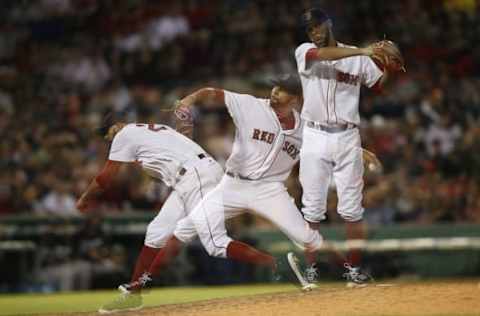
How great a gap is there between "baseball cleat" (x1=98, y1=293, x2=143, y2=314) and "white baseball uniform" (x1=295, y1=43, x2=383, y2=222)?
1784mm

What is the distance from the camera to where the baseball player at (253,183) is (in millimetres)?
9375

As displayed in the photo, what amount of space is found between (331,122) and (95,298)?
425 centimetres

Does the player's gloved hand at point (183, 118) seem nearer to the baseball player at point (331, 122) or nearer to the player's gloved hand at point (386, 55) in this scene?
the baseball player at point (331, 122)

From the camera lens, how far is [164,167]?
988cm

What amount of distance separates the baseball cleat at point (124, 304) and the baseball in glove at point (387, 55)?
296cm

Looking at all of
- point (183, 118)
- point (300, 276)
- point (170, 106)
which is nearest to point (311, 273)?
point (300, 276)

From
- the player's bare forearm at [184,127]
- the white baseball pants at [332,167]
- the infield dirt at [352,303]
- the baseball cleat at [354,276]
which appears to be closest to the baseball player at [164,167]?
the player's bare forearm at [184,127]

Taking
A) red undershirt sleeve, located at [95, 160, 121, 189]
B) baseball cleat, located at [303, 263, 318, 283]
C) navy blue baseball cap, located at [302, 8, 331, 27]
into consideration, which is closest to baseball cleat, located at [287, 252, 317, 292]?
baseball cleat, located at [303, 263, 318, 283]

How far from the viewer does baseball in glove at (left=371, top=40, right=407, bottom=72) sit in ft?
30.2

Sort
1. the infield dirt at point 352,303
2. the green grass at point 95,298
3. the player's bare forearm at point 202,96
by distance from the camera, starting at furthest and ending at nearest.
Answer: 1. the green grass at point 95,298
2. the player's bare forearm at point 202,96
3. the infield dirt at point 352,303

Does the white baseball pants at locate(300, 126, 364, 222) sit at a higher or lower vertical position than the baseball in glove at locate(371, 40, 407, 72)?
lower

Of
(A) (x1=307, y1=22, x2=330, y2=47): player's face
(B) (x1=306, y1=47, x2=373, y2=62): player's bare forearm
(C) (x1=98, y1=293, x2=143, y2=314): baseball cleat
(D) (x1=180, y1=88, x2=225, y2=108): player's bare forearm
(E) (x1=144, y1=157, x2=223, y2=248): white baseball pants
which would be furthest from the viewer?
(E) (x1=144, y1=157, x2=223, y2=248): white baseball pants

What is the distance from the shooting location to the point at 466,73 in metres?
16.1

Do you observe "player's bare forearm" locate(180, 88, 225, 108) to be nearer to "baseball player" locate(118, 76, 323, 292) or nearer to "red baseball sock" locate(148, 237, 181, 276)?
"baseball player" locate(118, 76, 323, 292)
